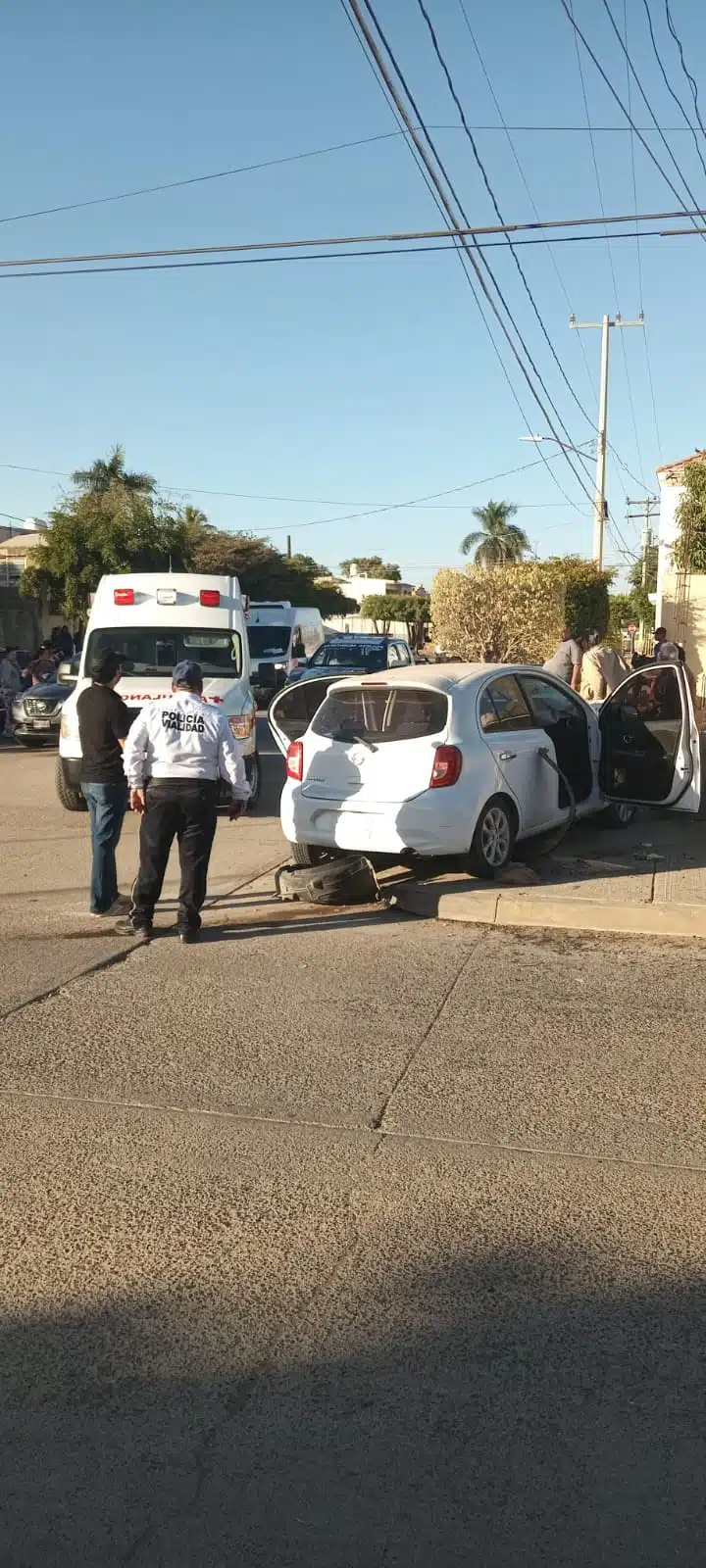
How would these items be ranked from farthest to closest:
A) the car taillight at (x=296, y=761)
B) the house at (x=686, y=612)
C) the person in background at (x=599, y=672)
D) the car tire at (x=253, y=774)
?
1. the house at (x=686, y=612)
2. the person in background at (x=599, y=672)
3. the car tire at (x=253, y=774)
4. the car taillight at (x=296, y=761)

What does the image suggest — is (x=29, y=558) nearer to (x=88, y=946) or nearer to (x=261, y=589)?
(x=261, y=589)

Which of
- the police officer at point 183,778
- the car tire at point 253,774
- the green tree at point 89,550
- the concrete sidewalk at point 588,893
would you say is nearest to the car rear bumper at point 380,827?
the concrete sidewalk at point 588,893

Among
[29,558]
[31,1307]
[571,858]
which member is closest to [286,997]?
[31,1307]

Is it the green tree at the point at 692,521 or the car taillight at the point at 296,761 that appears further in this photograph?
the green tree at the point at 692,521

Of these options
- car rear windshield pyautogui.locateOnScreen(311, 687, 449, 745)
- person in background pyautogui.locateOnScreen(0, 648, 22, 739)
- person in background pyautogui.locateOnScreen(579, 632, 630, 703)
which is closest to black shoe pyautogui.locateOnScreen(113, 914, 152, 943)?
car rear windshield pyautogui.locateOnScreen(311, 687, 449, 745)

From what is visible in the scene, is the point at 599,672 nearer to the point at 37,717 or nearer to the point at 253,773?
the point at 253,773

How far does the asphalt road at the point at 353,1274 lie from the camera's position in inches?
117

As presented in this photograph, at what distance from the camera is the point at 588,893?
8.96 metres

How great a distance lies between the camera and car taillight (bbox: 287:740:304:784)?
9656 millimetres

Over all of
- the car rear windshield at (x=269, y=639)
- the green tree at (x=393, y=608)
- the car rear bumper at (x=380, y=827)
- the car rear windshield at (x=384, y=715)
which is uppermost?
the green tree at (x=393, y=608)

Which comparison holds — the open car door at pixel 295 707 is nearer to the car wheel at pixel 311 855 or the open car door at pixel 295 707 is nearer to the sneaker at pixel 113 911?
the car wheel at pixel 311 855

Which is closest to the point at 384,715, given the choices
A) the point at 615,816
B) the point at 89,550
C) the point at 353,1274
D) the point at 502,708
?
the point at 502,708

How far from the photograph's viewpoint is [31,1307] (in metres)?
3.85

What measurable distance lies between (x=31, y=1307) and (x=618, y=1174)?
2051 millimetres
